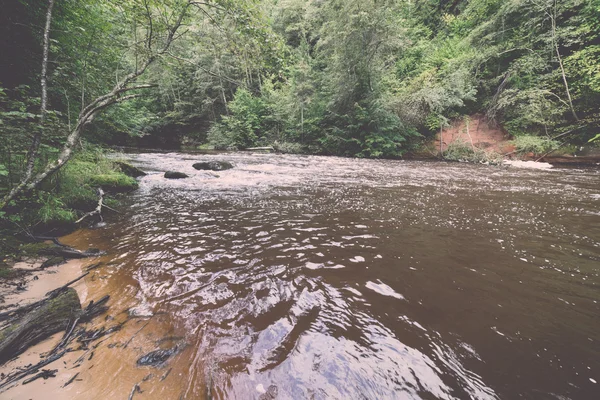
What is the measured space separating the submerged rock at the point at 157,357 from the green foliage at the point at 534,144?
1645 centimetres

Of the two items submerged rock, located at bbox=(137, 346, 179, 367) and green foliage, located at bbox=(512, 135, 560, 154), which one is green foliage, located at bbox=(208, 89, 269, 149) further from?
submerged rock, located at bbox=(137, 346, 179, 367)

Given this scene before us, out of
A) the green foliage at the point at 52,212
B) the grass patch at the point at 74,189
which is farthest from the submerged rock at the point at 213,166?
the green foliage at the point at 52,212

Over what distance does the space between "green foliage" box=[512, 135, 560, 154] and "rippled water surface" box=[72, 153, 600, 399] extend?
340 inches

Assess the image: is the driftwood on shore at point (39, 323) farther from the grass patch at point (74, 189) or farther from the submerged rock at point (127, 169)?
the submerged rock at point (127, 169)

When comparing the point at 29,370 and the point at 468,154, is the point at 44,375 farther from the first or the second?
the point at 468,154

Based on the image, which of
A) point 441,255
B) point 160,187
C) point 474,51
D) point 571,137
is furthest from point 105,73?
point 474,51

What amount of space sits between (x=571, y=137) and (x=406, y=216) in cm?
1281

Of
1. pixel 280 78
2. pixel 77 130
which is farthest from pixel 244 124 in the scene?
pixel 77 130

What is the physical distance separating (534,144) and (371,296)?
1482 centimetres

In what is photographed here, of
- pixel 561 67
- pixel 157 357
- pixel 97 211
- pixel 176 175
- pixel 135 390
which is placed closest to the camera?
pixel 135 390

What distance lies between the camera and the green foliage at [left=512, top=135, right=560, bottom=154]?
11.3 meters

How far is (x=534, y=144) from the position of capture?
38.2 ft

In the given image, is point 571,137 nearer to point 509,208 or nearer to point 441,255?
point 509,208

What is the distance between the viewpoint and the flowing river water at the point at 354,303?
5.29ft
